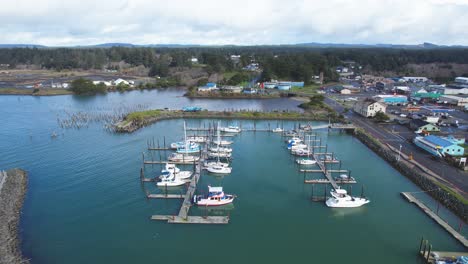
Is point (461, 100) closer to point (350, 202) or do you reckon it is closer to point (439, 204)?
point (439, 204)

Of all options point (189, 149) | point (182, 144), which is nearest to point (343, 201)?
point (189, 149)

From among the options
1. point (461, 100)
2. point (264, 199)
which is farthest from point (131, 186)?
point (461, 100)

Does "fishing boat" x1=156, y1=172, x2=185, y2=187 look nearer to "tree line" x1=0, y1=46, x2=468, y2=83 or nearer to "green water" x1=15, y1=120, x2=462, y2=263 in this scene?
"green water" x1=15, y1=120, x2=462, y2=263

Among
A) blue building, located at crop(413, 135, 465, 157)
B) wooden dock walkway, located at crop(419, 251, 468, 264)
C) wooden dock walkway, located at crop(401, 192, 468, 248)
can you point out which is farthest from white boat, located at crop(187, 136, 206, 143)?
wooden dock walkway, located at crop(419, 251, 468, 264)

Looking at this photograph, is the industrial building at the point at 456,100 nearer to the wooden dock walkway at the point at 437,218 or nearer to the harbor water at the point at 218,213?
the harbor water at the point at 218,213

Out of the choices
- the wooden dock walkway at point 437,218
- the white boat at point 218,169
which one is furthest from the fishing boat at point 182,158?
the wooden dock walkway at point 437,218

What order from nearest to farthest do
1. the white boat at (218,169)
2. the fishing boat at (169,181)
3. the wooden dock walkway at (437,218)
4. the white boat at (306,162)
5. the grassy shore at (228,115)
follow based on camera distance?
the wooden dock walkway at (437,218) → the fishing boat at (169,181) → the white boat at (218,169) → the white boat at (306,162) → the grassy shore at (228,115)
